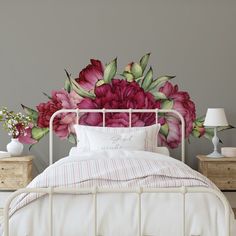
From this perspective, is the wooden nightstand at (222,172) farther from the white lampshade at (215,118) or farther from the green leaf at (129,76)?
the green leaf at (129,76)

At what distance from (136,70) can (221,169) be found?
118 cm

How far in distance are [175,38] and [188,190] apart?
2.41 metres

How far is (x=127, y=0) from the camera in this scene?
4.34 metres

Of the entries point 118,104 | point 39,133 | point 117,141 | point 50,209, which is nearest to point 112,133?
point 117,141

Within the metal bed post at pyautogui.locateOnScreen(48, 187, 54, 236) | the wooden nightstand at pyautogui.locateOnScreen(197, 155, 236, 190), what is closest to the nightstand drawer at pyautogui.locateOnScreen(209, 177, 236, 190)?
the wooden nightstand at pyautogui.locateOnScreen(197, 155, 236, 190)

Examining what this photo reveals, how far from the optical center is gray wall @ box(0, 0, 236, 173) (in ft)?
14.2

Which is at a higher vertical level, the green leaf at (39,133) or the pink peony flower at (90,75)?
the pink peony flower at (90,75)

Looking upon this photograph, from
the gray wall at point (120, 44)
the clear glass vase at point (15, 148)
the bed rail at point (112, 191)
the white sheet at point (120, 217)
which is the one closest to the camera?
the bed rail at point (112, 191)

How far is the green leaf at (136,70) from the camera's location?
14.2 ft

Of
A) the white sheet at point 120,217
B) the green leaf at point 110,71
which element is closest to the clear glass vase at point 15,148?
the green leaf at point 110,71

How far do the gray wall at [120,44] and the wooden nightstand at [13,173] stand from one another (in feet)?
1.23

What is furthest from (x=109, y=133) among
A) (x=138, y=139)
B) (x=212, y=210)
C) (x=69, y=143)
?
(x=212, y=210)

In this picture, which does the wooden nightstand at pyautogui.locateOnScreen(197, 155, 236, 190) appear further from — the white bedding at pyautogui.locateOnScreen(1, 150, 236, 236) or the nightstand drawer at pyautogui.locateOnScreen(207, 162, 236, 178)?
the white bedding at pyautogui.locateOnScreen(1, 150, 236, 236)

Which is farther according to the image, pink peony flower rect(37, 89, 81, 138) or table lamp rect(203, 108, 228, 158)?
pink peony flower rect(37, 89, 81, 138)
